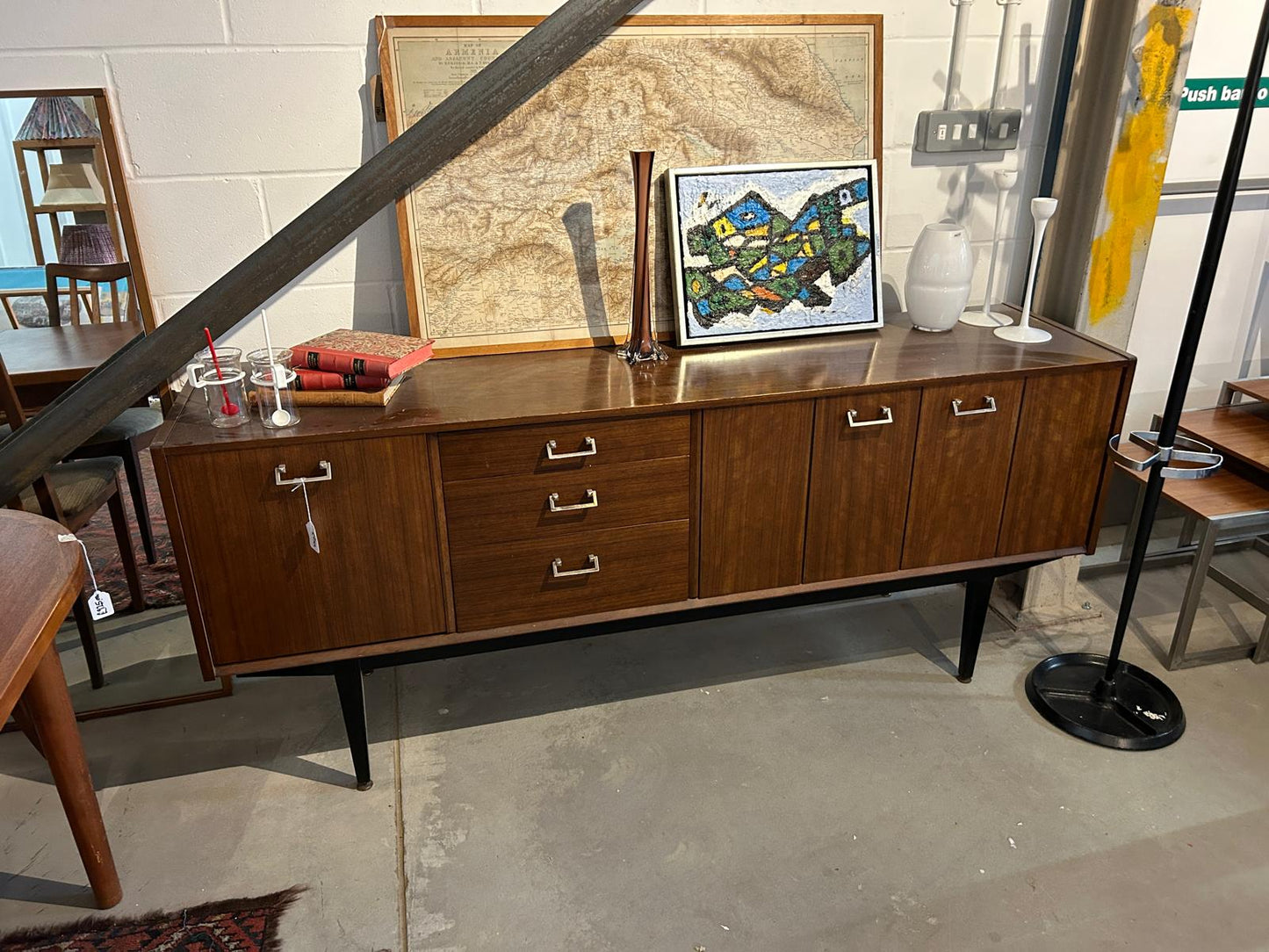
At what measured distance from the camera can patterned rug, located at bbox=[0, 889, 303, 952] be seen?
5.68 feet

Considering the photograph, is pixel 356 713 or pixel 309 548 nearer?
pixel 309 548

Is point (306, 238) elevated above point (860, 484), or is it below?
above

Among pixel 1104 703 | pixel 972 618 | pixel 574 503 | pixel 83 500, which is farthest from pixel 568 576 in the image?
pixel 1104 703

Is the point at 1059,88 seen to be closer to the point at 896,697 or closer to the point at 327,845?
the point at 896,697

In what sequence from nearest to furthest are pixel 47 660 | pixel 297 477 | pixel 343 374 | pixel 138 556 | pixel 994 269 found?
pixel 47 660 < pixel 297 477 < pixel 343 374 < pixel 138 556 < pixel 994 269

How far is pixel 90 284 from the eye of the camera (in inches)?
79.0

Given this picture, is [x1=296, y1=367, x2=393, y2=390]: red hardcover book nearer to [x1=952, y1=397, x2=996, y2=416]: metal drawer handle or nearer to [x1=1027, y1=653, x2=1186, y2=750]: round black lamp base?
[x1=952, y1=397, x2=996, y2=416]: metal drawer handle

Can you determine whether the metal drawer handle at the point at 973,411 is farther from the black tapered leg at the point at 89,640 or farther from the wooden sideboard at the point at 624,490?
the black tapered leg at the point at 89,640

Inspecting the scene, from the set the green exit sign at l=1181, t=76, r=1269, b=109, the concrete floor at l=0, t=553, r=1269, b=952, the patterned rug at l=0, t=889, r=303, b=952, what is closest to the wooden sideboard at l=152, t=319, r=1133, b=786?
the concrete floor at l=0, t=553, r=1269, b=952

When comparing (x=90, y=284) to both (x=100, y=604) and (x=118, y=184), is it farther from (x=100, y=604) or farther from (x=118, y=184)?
(x=100, y=604)

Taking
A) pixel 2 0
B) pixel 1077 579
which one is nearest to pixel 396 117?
pixel 2 0

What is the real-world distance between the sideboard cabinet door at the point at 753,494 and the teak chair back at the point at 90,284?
4.18ft

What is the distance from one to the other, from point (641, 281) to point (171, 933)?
1567 millimetres

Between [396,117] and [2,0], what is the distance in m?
0.74
